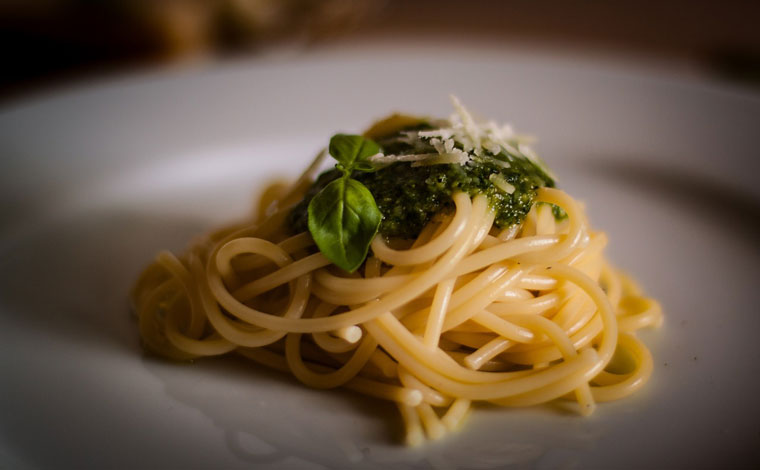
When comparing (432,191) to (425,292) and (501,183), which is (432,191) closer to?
(501,183)

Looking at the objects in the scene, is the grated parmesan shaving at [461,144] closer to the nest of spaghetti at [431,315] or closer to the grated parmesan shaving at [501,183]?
the grated parmesan shaving at [501,183]

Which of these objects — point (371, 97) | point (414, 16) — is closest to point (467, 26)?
point (414, 16)

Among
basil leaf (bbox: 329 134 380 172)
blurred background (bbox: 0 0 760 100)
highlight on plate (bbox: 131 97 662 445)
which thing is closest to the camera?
highlight on plate (bbox: 131 97 662 445)

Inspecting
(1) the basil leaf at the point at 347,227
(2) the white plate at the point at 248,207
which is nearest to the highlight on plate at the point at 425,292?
(1) the basil leaf at the point at 347,227

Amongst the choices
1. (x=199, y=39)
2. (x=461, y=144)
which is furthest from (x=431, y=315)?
(x=199, y=39)

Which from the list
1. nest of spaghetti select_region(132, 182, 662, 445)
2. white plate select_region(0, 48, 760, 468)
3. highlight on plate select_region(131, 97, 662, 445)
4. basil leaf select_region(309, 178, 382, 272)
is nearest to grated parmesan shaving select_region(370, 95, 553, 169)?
highlight on plate select_region(131, 97, 662, 445)

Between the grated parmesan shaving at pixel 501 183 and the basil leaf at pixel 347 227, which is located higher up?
the grated parmesan shaving at pixel 501 183

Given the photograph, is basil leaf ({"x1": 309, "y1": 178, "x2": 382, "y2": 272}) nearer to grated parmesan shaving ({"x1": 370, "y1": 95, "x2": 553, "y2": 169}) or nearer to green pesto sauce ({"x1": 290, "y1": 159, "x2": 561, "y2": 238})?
green pesto sauce ({"x1": 290, "y1": 159, "x2": 561, "y2": 238})
